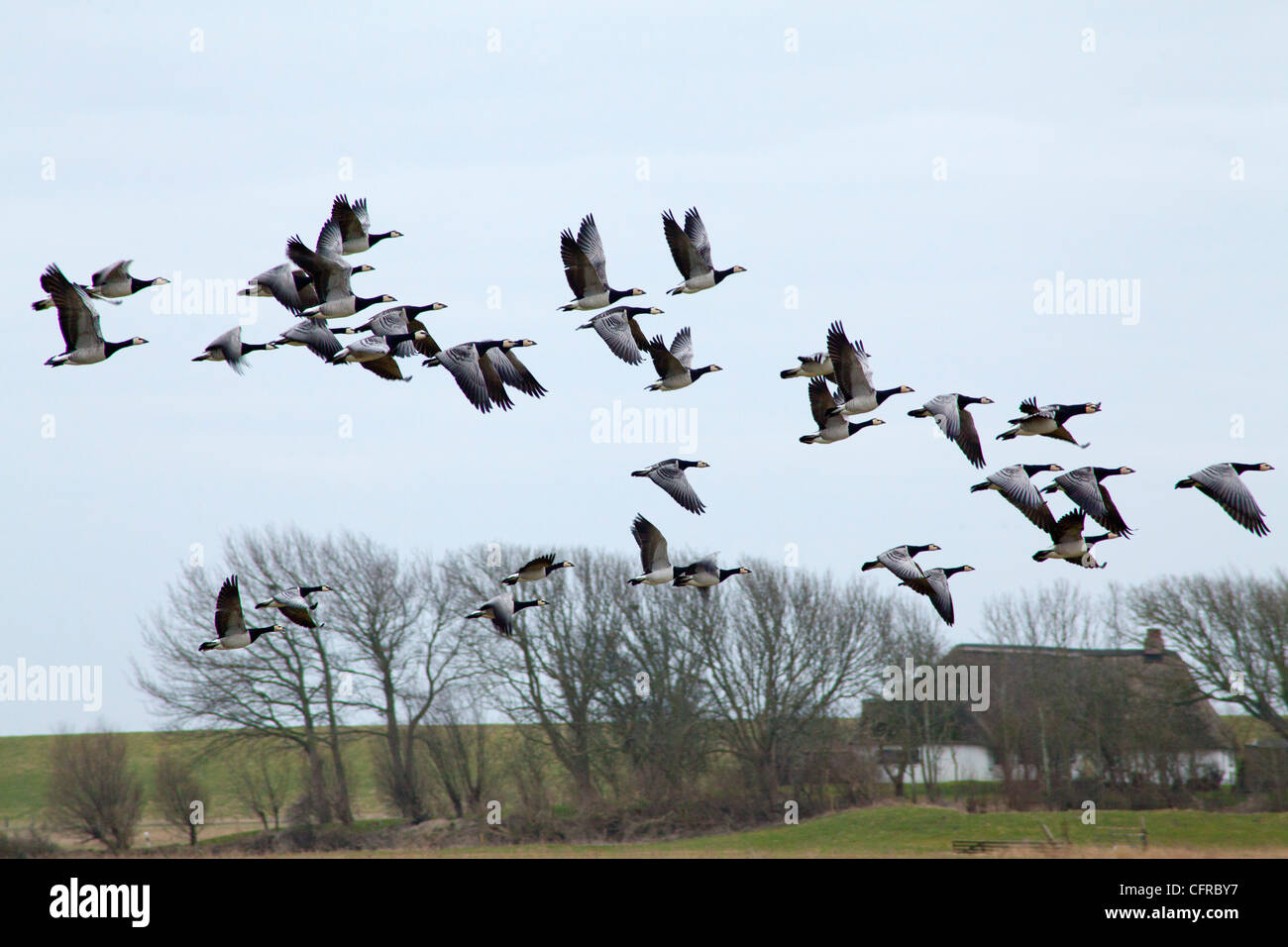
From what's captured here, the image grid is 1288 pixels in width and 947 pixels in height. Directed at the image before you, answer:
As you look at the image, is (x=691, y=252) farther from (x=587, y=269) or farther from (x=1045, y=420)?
(x=1045, y=420)

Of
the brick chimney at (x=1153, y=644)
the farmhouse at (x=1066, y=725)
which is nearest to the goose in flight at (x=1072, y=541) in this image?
the farmhouse at (x=1066, y=725)

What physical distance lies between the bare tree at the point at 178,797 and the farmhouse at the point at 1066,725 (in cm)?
2905

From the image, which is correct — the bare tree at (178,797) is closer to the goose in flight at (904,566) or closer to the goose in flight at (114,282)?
the goose in flight at (114,282)

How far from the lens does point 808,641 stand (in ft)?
207

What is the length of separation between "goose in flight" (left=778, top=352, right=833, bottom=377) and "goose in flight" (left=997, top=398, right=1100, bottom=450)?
3124mm

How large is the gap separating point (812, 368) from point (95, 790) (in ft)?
133

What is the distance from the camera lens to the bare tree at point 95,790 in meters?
52.7

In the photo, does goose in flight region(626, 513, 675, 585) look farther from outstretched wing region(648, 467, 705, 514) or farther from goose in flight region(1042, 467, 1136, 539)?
goose in flight region(1042, 467, 1136, 539)

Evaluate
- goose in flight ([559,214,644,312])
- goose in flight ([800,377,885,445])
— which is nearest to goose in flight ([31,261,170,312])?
goose in flight ([559,214,644,312])

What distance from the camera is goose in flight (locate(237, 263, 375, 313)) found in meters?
23.0

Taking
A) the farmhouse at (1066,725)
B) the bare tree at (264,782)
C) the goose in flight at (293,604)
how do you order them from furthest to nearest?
the bare tree at (264,782), the farmhouse at (1066,725), the goose in flight at (293,604)

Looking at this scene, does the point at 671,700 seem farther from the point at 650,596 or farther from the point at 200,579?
the point at 200,579
